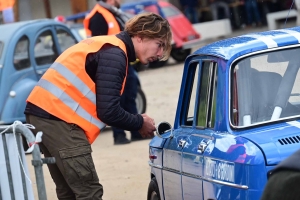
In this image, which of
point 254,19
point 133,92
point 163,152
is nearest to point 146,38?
point 163,152

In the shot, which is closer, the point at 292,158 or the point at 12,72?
the point at 292,158

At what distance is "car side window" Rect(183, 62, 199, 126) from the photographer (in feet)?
18.8

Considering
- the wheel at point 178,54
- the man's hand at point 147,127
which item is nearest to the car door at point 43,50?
the man's hand at point 147,127

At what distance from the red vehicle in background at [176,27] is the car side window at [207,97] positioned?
1683cm

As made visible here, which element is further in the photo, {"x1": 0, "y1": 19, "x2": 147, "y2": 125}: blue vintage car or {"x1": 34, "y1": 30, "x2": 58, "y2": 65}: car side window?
{"x1": 34, "y1": 30, "x2": 58, "y2": 65}: car side window

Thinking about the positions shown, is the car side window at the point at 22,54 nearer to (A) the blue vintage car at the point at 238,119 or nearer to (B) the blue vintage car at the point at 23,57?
(B) the blue vintage car at the point at 23,57

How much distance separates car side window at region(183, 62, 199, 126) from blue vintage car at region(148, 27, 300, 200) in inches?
0.7

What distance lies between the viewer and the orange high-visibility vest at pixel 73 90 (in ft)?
16.7

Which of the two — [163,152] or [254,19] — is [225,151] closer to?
[163,152]

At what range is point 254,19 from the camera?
32.9 meters

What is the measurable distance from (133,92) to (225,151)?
638 cm

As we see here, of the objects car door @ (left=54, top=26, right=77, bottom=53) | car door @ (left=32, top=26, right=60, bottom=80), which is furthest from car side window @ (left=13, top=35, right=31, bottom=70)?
car door @ (left=54, top=26, right=77, bottom=53)

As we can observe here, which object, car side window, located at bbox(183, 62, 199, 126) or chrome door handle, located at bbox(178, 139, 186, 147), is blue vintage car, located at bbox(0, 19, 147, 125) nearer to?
car side window, located at bbox(183, 62, 199, 126)

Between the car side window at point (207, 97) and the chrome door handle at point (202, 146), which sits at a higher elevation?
the car side window at point (207, 97)
